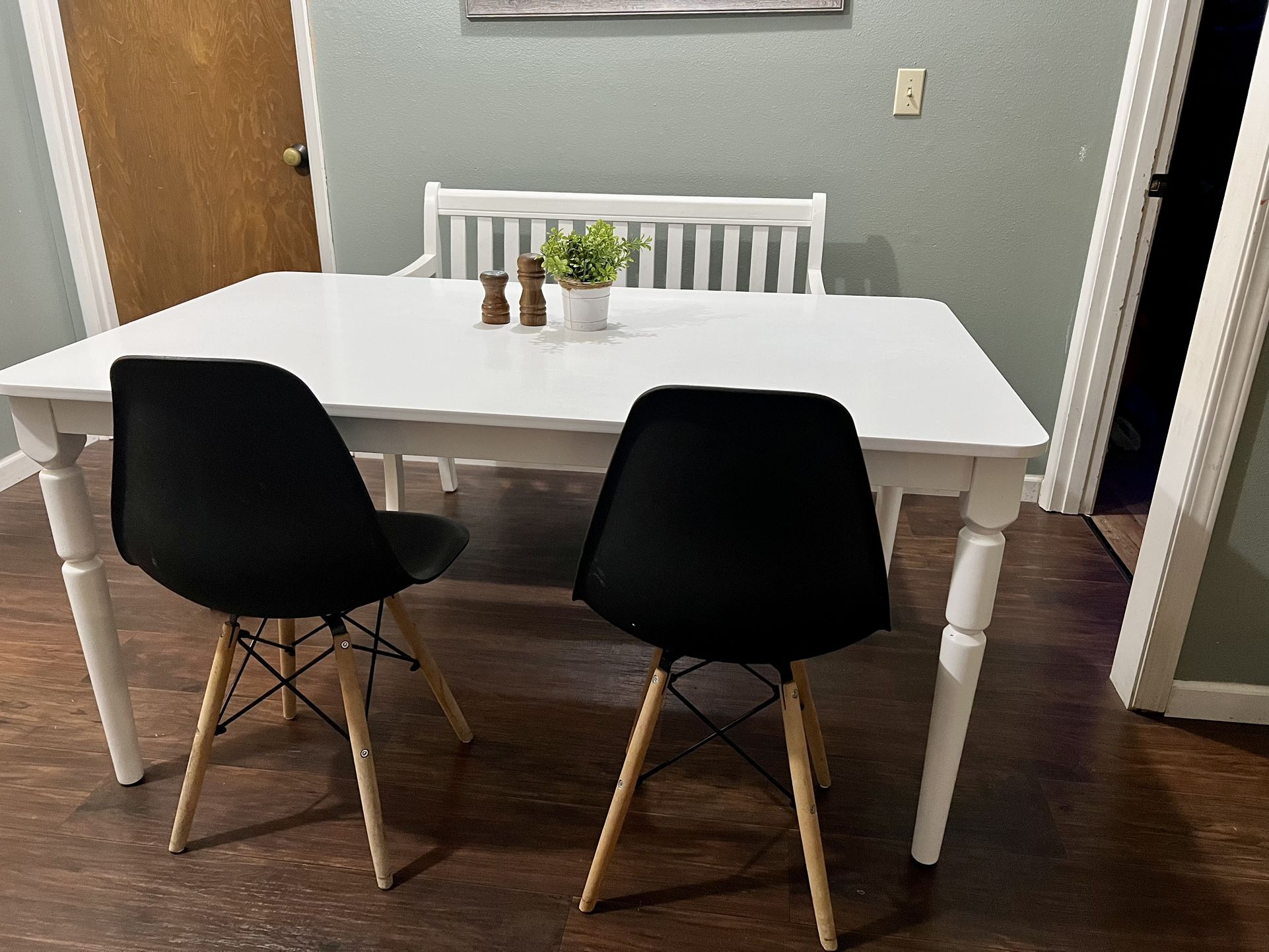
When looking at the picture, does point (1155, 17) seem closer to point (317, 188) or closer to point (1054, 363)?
point (1054, 363)

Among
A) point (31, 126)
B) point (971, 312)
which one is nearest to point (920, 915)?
point (971, 312)

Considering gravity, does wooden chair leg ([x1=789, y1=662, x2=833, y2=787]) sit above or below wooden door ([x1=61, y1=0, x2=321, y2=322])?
below

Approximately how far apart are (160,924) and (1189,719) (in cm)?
187

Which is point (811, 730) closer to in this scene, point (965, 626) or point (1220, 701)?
point (965, 626)

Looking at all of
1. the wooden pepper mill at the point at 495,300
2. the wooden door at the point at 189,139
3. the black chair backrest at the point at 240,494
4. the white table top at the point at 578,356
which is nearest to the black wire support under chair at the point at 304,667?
the black chair backrest at the point at 240,494

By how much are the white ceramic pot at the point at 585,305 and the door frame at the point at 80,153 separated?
1545 millimetres

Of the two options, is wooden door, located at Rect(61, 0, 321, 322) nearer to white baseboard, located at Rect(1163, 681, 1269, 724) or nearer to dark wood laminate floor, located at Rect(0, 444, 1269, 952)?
dark wood laminate floor, located at Rect(0, 444, 1269, 952)

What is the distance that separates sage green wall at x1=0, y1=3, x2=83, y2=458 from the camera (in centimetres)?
275

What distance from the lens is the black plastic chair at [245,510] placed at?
3.67 feet

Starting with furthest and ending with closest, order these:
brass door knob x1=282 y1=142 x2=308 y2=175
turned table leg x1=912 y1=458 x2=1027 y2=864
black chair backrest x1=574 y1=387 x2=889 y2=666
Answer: brass door knob x1=282 y1=142 x2=308 y2=175, turned table leg x1=912 y1=458 x2=1027 y2=864, black chair backrest x1=574 y1=387 x2=889 y2=666

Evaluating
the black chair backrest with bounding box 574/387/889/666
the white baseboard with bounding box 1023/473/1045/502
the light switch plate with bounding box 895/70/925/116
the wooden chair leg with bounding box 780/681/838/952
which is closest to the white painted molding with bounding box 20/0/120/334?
the light switch plate with bounding box 895/70/925/116

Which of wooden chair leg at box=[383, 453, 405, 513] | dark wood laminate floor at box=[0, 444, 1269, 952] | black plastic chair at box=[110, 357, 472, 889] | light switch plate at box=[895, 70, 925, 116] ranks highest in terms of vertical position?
light switch plate at box=[895, 70, 925, 116]

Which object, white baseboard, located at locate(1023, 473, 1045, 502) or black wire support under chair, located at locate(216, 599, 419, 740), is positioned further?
white baseboard, located at locate(1023, 473, 1045, 502)

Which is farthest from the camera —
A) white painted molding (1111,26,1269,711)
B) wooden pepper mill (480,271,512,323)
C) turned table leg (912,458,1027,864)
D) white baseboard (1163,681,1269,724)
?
white baseboard (1163,681,1269,724)
